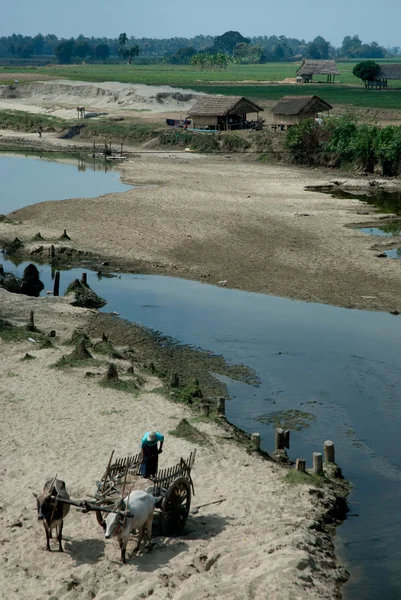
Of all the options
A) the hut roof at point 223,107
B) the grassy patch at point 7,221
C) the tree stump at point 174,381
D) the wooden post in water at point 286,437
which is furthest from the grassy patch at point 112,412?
the hut roof at point 223,107

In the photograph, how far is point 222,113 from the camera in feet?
227

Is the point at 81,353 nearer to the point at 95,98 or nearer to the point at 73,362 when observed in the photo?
the point at 73,362

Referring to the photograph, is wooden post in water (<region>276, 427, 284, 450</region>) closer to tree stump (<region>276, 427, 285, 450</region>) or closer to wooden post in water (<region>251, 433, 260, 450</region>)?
tree stump (<region>276, 427, 285, 450</region>)

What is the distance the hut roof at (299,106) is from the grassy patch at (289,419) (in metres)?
49.5

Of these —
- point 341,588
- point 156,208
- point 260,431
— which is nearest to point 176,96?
point 156,208

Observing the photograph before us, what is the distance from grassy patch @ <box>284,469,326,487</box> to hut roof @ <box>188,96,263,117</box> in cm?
5573

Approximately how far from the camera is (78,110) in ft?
283

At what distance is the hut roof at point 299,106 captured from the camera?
218 ft

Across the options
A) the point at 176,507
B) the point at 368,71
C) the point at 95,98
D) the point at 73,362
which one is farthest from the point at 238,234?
the point at 368,71

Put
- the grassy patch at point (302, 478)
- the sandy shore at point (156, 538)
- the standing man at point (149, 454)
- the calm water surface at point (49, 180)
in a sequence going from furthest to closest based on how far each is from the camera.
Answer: the calm water surface at point (49, 180), the grassy patch at point (302, 478), the standing man at point (149, 454), the sandy shore at point (156, 538)

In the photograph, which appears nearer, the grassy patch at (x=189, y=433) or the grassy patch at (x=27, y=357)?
the grassy patch at (x=189, y=433)

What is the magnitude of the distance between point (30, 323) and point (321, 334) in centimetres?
872

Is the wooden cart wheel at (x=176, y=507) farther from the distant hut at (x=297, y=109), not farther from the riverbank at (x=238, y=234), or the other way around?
the distant hut at (x=297, y=109)

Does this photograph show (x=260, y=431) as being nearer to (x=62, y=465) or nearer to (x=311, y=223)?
(x=62, y=465)
